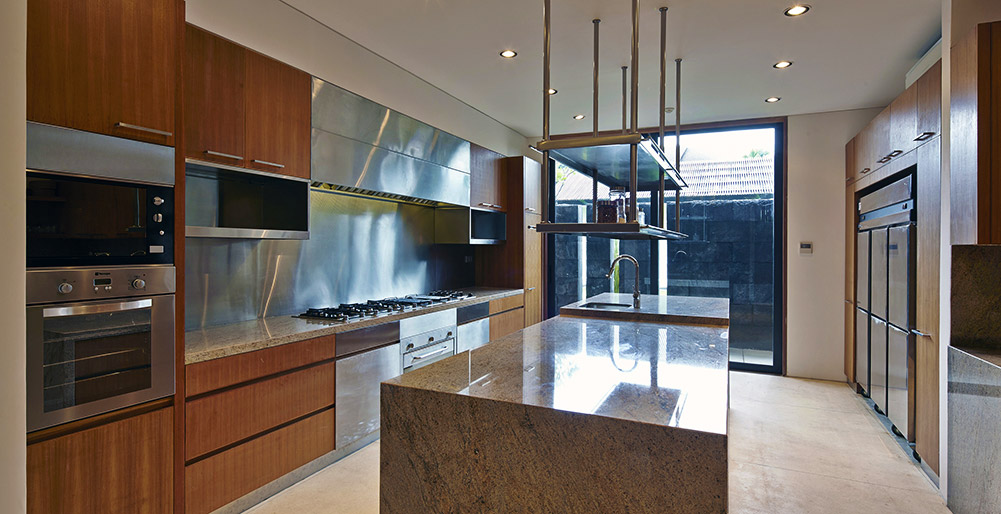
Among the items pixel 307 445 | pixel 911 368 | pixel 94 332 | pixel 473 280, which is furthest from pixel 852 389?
pixel 94 332

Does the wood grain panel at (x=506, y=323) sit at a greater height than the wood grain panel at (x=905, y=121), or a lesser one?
lesser

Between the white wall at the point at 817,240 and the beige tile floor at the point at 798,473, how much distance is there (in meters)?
0.96

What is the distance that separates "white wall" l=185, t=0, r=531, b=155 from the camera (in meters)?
2.51

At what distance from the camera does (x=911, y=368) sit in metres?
2.99

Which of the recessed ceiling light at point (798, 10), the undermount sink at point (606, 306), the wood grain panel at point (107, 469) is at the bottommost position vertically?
the wood grain panel at point (107, 469)

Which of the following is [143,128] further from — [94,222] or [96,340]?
[96,340]

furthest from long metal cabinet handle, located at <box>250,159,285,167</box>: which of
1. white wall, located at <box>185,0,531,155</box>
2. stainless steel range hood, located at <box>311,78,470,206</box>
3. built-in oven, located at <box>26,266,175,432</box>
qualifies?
built-in oven, located at <box>26,266,175,432</box>

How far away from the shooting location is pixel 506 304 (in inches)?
192

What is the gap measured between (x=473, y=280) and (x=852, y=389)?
150 inches

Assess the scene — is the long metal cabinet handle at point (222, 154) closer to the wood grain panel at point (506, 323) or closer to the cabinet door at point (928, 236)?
the wood grain panel at point (506, 323)

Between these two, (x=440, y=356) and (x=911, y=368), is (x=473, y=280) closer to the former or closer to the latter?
(x=440, y=356)

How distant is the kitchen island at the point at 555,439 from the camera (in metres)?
1.21

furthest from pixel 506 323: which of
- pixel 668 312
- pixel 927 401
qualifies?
pixel 927 401

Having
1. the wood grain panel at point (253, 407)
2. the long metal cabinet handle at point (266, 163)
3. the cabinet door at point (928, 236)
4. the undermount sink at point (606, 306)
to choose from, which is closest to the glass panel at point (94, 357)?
the wood grain panel at point (253, 407)
